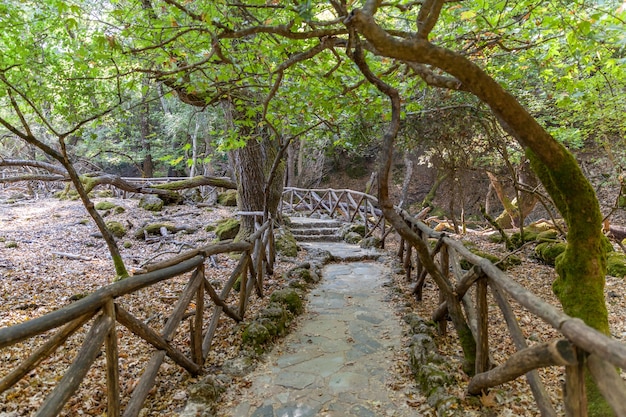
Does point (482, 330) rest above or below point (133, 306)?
above

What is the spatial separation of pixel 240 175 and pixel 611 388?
259 inches

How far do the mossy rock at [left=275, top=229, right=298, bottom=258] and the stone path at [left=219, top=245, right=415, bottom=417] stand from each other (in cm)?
248

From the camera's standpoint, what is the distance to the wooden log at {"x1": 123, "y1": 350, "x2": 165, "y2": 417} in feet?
7.96

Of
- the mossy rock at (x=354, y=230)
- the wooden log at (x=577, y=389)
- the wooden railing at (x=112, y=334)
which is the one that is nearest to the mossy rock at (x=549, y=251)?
the mossy rock at (x=354, y=230)

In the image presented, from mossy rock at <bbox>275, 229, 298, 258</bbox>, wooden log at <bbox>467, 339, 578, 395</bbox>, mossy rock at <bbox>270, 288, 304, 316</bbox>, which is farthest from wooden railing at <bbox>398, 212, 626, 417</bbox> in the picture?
mossy rock at <bbox>275, 229, 298, 258</bbox>

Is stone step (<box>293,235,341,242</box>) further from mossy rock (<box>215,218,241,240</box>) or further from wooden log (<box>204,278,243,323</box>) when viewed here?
wooden log (<box>204,278,243,323</box>)

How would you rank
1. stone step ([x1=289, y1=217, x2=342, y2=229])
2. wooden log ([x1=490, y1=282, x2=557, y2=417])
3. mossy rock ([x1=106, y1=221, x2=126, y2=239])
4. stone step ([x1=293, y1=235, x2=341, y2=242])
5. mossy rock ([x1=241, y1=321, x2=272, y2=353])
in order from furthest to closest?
stone step ([x1=289, y1=217, x2=342, y2=229]), stone step ([x1=293, y1=235, x2=341, y2=242]), mossy rock ([x1=106, y1=221, x2=126, y2=239]), mossy rock ([x1=241, y1=321, x2=272, y2=353]), wooden log ([x1=490, y1=282, x2=557, y2=417])

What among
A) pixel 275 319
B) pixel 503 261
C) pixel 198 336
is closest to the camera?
pixel 198 336

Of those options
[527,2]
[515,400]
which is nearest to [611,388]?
[515,400]

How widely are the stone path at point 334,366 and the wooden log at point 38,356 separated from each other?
1402 millimetres

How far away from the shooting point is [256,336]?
12.6 ft

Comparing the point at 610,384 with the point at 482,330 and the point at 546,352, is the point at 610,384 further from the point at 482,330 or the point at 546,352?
the point at 482,330

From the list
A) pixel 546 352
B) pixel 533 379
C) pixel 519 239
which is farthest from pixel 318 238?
pixel 546 352

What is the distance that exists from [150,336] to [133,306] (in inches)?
102
